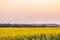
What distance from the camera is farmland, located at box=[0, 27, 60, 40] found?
75cm

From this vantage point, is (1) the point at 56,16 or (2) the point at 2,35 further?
(1) the point at 56,16

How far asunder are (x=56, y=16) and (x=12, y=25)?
34 centimetres

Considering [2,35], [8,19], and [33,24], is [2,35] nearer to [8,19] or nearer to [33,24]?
[8,19]

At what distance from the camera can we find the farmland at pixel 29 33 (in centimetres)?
75

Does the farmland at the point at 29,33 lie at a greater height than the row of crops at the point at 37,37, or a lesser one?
greater

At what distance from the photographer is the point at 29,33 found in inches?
30.6

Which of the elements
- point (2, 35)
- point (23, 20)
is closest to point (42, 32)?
point (23, 20)

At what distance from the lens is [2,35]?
748 millimetres

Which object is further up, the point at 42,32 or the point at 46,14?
the point at 46,14

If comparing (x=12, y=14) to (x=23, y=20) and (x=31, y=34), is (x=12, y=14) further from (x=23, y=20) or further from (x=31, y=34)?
(x=31, y=34)

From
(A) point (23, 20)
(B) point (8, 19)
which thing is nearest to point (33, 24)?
(A) point (23, 20)

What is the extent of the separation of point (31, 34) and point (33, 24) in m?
0.08

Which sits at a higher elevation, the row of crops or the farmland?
the farmland

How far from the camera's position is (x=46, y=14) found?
845 mm
